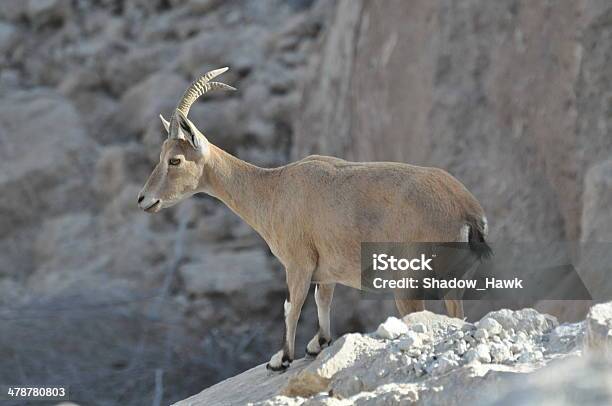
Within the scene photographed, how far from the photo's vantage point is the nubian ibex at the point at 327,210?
9.12 m

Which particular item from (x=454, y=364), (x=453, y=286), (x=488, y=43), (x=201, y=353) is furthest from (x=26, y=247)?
(x=454, y=364)

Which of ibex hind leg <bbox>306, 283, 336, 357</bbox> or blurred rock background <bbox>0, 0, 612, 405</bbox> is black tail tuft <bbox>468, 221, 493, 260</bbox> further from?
blurred rock background <bbox>0, 0, 612, 405</bbox>

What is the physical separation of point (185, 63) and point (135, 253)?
11.4 ft

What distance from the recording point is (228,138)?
19.1 metres

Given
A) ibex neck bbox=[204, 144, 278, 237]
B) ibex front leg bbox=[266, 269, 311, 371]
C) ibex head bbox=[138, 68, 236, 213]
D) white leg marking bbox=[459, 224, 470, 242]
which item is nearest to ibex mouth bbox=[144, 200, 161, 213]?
ibex head bbox=[138, 68, 236, 213]

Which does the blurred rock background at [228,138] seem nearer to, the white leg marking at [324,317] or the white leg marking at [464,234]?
the white leg marking at [464,234]

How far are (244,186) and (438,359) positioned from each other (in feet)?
Result: 10.2

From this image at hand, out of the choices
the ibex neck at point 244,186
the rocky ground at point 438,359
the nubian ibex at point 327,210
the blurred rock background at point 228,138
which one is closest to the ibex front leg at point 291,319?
the nubian ibex at point 327,210

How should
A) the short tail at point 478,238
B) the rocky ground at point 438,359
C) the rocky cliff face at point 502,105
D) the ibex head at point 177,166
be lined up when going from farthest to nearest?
the rocky cliff face at point 502,105 → the ibex head at point 177,166 → the short tail at point 478,238 → the rocky ground at point 438,359

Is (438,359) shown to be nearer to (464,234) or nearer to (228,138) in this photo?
(464,234)

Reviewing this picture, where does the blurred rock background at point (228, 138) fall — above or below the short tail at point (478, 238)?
above

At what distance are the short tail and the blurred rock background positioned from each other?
2.61 meters

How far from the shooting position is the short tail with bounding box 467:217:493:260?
9000mm

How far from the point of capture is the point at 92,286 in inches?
696
